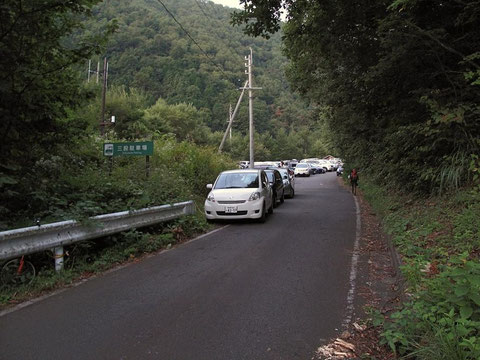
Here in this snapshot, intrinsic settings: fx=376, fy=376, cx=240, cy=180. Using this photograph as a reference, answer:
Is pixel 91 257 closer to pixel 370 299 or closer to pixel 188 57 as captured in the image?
pixel 370 299

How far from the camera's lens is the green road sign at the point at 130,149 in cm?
1112

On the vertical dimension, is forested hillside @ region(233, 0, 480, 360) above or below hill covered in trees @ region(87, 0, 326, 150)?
below

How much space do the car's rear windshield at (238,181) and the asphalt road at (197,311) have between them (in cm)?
426

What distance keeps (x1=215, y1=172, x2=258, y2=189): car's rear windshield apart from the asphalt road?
4258mm

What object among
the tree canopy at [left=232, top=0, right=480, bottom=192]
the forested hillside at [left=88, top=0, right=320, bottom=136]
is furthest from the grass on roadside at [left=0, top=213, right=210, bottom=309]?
the forested hillside at [left=88, top=0, right=320, bottom=136]

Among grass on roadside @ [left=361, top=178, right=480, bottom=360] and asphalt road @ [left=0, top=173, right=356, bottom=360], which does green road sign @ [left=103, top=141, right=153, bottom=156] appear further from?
grass on roadside @ [left=361, top=178, right=480, bottom=360]

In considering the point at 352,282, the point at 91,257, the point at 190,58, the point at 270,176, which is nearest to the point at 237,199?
the point at 91,257

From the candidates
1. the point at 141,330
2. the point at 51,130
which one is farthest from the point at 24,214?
the point at 141,330

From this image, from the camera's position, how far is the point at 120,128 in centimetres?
4159

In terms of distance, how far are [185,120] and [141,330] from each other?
189ft

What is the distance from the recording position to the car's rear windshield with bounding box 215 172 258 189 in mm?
11602

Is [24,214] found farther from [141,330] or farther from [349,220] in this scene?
[349,220]

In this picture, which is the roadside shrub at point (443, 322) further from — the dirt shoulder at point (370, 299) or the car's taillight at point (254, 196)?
the car's taillight at point (254, 196)

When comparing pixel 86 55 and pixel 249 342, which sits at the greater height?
pixel 86 55
